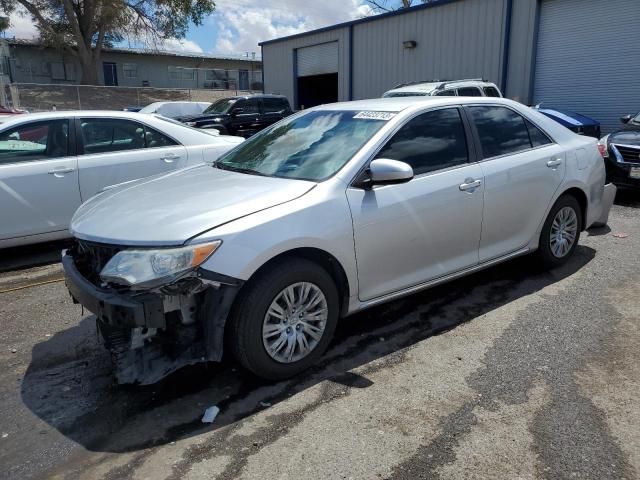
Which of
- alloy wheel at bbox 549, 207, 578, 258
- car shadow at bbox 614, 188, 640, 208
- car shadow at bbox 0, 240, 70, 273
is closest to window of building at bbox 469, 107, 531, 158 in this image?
alloy wheel at bbox 549, 207, 578, 258

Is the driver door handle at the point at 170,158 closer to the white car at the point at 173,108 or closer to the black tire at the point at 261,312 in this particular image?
the black tire at the point at 261,312

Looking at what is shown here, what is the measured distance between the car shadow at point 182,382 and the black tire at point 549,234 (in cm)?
76

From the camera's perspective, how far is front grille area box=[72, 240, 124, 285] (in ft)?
10.1

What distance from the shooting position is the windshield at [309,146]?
367 cm

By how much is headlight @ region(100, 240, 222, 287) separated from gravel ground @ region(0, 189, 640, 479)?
78cm

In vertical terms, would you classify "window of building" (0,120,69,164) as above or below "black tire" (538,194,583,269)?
above

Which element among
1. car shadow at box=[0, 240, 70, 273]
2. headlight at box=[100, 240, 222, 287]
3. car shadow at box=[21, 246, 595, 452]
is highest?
headlight at box=[100, 240, 222, 287]

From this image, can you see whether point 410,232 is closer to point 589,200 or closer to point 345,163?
point 345,163

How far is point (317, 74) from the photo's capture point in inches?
969

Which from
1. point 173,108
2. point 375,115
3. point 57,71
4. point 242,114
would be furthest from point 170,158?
point 57,71

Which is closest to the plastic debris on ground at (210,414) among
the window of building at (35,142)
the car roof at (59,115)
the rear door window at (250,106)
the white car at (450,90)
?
the window of building at (35,142)

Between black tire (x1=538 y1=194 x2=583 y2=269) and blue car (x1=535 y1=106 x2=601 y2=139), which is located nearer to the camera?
black tire (x1=538 y1=194 x2=583 y2=269)

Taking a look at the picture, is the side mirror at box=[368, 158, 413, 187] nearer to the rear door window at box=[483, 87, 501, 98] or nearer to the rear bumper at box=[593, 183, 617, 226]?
the rear bumper at box=[593, 183, 617, 226]

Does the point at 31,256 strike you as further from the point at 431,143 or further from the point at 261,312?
the point at 431,143
